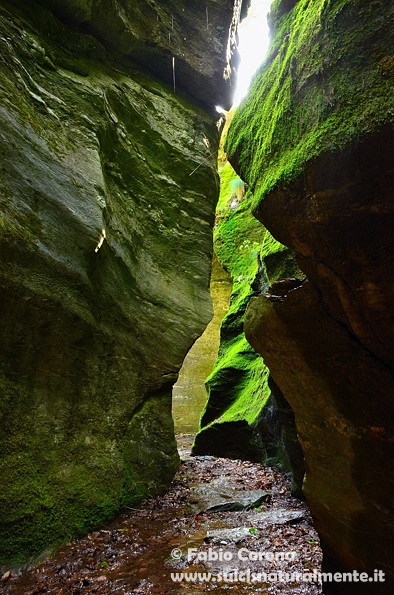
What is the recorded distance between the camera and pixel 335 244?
8.32 feet

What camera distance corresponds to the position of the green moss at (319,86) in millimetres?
2000

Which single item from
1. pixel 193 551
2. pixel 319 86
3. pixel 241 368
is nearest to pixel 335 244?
pixel 319 86

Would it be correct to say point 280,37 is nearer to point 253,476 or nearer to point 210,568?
point 210,568

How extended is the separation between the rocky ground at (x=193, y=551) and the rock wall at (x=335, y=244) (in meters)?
0.90

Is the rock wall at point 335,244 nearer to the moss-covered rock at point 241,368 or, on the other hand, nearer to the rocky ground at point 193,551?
the rocky ground at point 193,551

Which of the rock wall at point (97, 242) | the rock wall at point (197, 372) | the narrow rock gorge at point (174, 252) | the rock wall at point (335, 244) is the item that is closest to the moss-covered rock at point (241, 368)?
the narrow rock gorge at point (174, 252)

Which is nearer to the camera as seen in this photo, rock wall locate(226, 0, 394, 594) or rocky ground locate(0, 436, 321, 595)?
rock wall locate(226, 0, 394, 594)

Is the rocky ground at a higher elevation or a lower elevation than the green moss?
lower

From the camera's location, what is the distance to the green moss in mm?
2000

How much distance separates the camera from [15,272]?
4.35m

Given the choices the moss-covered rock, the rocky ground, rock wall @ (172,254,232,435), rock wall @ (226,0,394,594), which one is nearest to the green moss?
rock wall @ (226,0,394,594)

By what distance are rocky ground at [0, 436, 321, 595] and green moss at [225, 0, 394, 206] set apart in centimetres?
367

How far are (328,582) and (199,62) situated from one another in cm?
967

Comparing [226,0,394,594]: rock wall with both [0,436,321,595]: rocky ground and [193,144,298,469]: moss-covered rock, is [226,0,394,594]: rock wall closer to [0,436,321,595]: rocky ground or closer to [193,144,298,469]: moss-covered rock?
[0,436,321,595]: rocky ground
